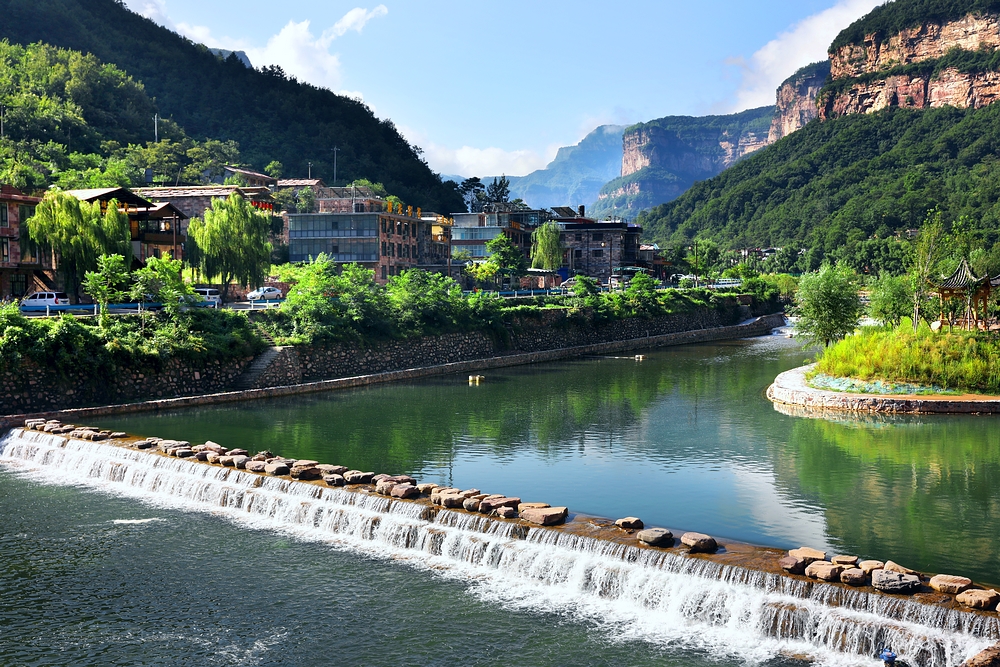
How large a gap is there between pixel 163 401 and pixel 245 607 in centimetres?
2513

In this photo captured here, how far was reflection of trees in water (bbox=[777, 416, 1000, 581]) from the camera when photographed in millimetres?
20469

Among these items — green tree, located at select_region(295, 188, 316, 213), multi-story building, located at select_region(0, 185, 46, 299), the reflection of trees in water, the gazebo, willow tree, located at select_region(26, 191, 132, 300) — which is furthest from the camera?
green tree, located at select_region(295, 188, 316, 213)

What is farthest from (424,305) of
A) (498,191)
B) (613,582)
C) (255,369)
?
(498,191)

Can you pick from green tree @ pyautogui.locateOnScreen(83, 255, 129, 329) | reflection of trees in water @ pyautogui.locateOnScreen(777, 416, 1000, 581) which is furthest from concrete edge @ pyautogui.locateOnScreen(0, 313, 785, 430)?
reflection of trees in water @ pyautogui.locateOnScreen(777, 416, 1000, 581)

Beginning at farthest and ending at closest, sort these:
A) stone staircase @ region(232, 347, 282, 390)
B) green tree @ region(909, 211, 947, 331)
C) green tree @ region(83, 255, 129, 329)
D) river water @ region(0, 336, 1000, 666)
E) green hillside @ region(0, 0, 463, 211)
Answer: green hillside @ region(0, 0, 463, 211) < green tree @ region(909, 211, 947, 331) < green tree @ region(83, 255, 129, 329) < stone staircase @ region(232, 347, 282, 390) < river water @ region(0, 336, 1000, 666)

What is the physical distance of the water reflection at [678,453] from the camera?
22.7 meters

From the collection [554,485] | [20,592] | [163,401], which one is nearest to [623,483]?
[554,485]

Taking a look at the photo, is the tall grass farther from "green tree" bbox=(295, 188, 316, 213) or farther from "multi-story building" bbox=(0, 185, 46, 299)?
"green tree" bbox=(295, 188, 316, 213)

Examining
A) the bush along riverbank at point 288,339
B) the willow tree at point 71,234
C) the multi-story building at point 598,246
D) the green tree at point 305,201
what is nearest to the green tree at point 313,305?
the bush along riverbank at point 288,339

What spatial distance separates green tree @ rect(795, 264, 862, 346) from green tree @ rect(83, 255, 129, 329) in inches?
1570

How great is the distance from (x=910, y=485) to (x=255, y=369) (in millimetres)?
32466

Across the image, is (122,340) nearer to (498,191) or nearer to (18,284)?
(18,284)

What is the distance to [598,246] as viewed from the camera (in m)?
132

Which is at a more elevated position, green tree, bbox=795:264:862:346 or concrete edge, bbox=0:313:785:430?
green tree, bbox=795:264:862:346
